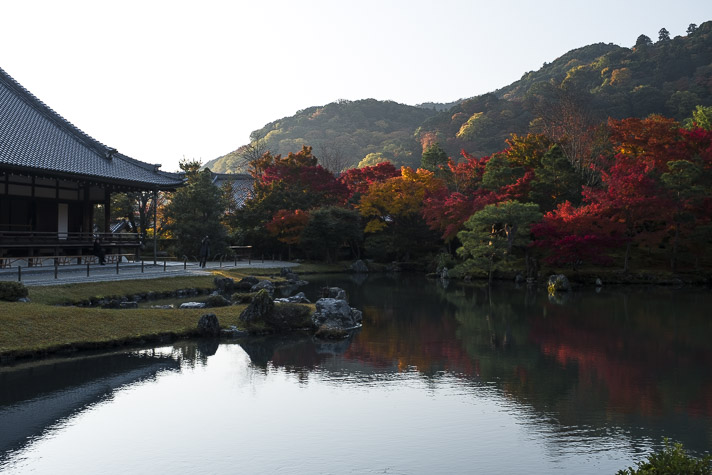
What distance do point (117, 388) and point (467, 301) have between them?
17.7 m

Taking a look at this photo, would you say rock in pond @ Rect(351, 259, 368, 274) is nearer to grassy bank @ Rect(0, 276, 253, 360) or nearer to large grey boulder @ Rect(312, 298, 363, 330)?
grassy bank @ Rect(0, 276, 253, 360)

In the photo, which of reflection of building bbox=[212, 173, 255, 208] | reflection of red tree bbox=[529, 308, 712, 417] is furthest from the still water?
reflection of building bbox=[212, 173, 255, 208]

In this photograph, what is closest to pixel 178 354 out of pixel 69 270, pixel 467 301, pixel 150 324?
pixel 150 324

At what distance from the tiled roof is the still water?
1284 centimetres

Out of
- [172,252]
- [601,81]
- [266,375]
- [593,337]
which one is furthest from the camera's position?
[601,81]

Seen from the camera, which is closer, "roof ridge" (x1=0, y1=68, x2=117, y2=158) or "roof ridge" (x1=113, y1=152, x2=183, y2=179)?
"roof ridge" (x1=0, y1=68, x2=117, y2=158)

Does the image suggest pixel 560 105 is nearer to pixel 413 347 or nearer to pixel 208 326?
pixel 413 347

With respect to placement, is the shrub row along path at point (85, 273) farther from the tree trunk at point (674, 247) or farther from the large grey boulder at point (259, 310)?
the tree trunk at point (674, 247)

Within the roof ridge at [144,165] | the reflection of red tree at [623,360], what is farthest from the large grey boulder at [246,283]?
the reflection of red tree at [623,360]

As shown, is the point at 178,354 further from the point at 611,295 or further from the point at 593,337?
the point at 611,295

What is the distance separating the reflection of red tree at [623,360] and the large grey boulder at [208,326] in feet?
27.8

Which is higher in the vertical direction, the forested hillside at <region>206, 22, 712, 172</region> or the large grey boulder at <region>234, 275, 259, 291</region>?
the forested hillside at <region>206, 22, 712, 172</region>

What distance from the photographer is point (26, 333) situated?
44.5 feet

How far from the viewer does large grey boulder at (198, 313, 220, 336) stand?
628 inches
